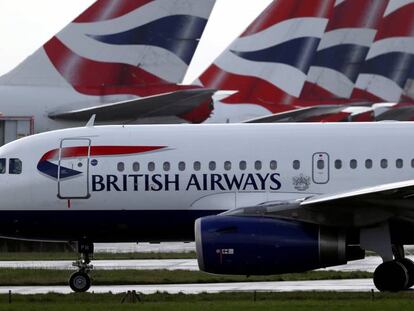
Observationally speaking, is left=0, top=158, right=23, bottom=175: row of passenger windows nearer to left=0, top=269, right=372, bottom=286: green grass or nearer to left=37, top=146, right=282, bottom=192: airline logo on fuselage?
left=37, top=146, right=282, bottom=192: airline logo on fuselage

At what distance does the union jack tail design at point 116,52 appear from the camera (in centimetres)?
4575

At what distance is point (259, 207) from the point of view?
2533 centimetres

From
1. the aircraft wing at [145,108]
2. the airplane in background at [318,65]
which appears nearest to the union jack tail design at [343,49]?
the airplane in background at [318,65]

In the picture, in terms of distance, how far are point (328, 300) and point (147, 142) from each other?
514 centimetres

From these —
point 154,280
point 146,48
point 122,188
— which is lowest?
point 154,280

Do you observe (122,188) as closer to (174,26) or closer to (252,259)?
(252,259)

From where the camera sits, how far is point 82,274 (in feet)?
89.1

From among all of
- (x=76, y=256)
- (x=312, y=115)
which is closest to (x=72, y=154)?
(x=76, y=256)

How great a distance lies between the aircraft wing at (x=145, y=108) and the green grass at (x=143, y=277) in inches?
478

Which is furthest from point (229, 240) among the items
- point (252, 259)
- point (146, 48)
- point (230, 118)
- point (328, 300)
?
point (230, 118)

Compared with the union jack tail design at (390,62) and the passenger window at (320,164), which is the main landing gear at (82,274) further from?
the union jack tail design at (390,62)

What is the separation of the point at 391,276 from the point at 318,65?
4178cm

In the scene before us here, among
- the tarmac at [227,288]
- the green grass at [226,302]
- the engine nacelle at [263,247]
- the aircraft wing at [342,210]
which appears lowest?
the tarmac at [227,288]

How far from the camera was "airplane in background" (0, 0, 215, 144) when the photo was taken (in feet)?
150
